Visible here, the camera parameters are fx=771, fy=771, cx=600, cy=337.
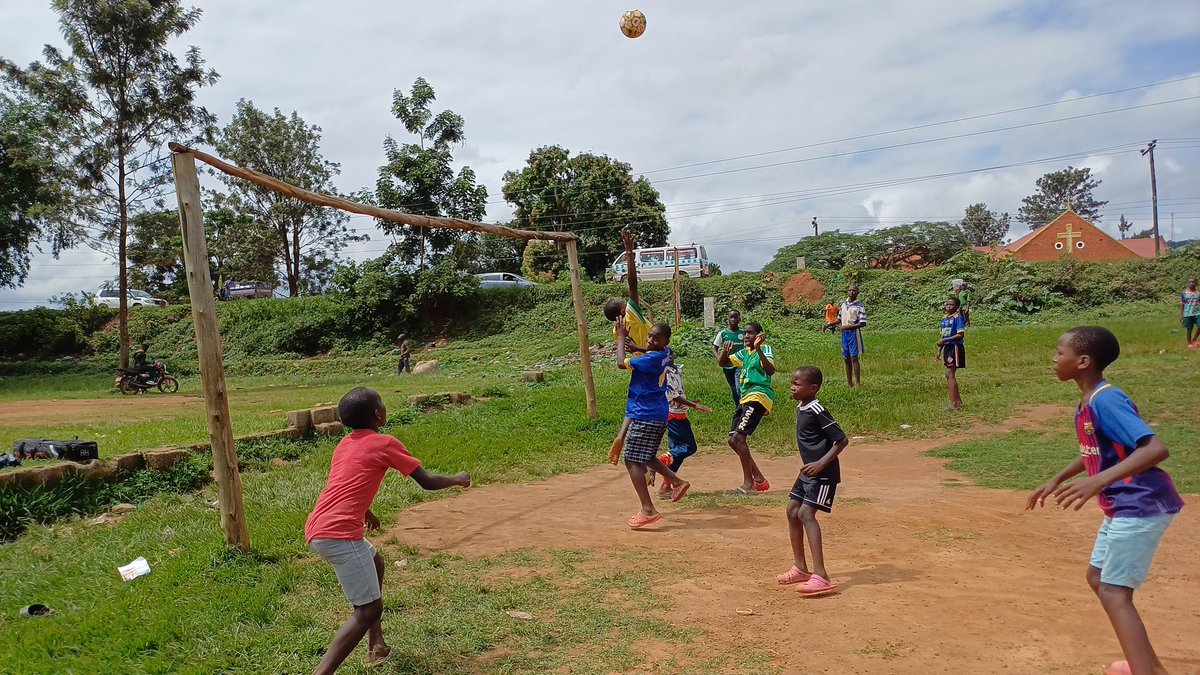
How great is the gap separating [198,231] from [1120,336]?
795 inches

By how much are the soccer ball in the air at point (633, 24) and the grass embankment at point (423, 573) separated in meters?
5.54

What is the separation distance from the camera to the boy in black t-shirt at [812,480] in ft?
15.4

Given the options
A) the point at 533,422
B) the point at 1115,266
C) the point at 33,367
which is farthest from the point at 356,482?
the point at 33,367

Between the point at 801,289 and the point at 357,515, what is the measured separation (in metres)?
27.1

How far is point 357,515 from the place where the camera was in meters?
3.78

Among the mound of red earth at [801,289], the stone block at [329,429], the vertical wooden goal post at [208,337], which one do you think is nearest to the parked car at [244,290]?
the mound of red earth at [801,289]

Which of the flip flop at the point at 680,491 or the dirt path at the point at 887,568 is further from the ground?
the flip flop at the point at 680,491

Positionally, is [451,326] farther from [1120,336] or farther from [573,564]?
[573,564]

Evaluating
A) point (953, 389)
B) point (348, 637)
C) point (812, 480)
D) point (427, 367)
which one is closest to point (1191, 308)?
point (953, 389)

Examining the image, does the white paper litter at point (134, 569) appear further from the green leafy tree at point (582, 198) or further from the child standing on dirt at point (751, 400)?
the green leafy tree at point (582, 198)

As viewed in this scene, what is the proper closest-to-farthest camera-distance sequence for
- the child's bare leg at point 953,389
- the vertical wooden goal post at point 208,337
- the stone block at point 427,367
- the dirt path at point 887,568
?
the dirt path at point 887,568, the vertical wooden goal post at point 208,337, the child's bare leg at point 953,389, the stone block at point 427,367

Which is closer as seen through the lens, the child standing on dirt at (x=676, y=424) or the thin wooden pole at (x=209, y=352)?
the thin wooden pole at (x=209, y=352)

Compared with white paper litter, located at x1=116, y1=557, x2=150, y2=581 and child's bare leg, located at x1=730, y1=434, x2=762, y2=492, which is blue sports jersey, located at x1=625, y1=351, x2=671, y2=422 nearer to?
child's bare leg, located at x1=730, y1=434, x2=762, y2=492

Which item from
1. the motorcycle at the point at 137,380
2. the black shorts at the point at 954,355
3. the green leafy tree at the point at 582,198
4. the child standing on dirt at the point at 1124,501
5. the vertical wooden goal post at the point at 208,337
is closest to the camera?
the child standing on dirt at the point at 1124,501
